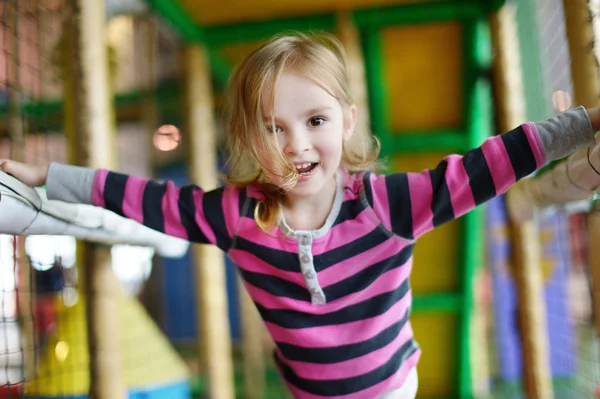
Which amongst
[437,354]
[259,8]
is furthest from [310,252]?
[437,354]

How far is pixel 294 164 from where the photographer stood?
732mm

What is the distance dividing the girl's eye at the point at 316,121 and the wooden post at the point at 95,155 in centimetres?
39

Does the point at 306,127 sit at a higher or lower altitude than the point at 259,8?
lower

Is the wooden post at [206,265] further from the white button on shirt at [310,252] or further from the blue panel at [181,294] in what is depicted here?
the blue panel at [181,294]

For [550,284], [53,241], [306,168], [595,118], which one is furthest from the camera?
[550,284]

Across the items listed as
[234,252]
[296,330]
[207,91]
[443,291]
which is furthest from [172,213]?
[443,291]

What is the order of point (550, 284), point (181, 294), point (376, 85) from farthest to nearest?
point (181, 294) → point (550, 284) → point (376, 85)

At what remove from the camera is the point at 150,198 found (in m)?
0.80

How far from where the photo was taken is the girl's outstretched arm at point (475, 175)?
2.13ft

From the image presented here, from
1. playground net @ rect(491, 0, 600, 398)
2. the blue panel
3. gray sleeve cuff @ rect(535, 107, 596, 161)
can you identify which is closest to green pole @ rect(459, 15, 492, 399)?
playground net @ rect(491, 0, 600, 398)

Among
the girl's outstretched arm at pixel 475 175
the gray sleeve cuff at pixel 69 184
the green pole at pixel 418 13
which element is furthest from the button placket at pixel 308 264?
the green pole at pixel 418 13

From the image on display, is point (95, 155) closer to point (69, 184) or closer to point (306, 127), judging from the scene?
point (69, 184)

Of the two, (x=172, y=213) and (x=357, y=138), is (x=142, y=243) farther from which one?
(x=357, y=138)

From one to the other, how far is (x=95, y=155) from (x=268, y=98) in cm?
35
